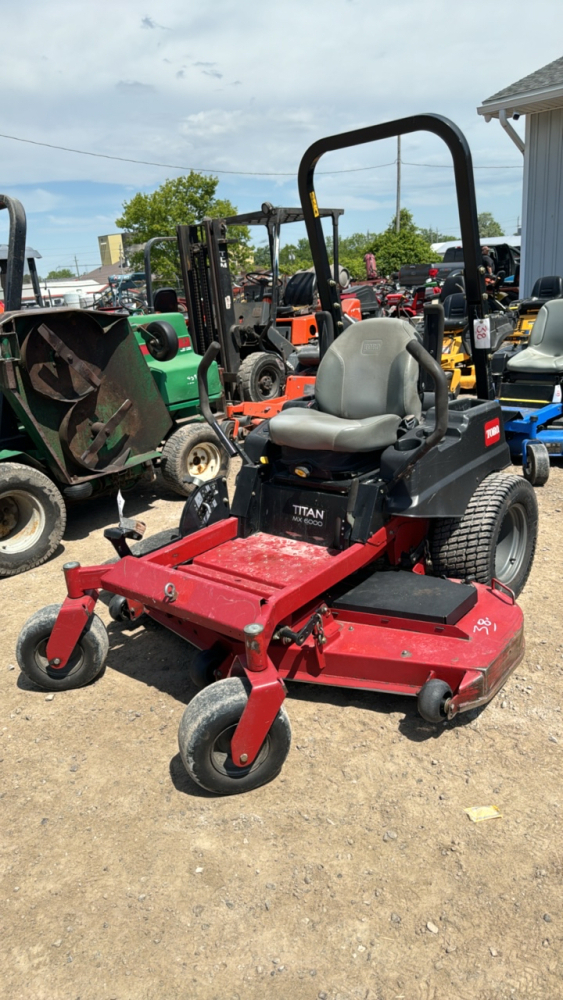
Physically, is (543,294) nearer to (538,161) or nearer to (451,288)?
(451,288)

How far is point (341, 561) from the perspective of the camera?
10.2 feet

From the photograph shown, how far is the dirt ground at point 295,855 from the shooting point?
6.59 ft

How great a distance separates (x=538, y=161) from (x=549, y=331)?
5.13 m

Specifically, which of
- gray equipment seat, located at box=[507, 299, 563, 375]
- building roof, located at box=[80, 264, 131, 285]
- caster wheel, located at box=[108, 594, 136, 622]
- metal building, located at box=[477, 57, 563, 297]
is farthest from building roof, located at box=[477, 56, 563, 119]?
building roof, located at box=[80, 264, 131, 285]

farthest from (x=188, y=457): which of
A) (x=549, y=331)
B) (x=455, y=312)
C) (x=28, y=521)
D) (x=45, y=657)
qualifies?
(x=455, y=312)

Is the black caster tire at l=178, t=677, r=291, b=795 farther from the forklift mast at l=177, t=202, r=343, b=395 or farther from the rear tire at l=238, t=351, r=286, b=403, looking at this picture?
the forklift mast at l=177, t=202, r=343, b=395

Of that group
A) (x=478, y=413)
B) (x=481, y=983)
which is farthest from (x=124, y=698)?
(x=478, y=413)

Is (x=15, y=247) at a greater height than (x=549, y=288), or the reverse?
(x=15, y=247)

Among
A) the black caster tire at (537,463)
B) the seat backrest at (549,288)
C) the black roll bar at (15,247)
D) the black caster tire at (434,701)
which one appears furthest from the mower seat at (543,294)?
the black caster tire at (434,701)

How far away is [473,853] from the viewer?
7.75 feet

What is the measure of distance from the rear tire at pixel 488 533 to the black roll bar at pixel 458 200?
1.97 feet

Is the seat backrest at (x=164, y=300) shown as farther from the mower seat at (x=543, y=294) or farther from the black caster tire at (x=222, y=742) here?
the black caster tire at (x=222, y=742)

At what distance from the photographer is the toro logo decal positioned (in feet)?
12.8

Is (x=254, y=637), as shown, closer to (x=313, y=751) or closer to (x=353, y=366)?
(x=313, y=751)
